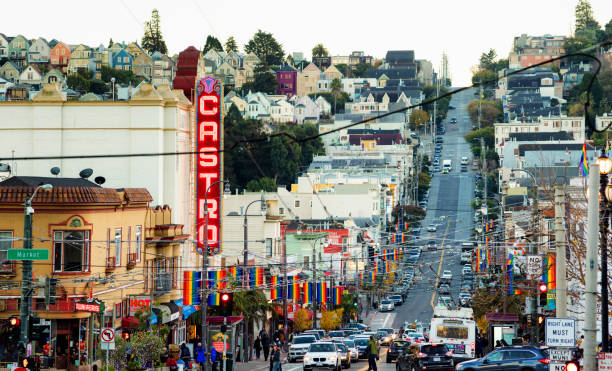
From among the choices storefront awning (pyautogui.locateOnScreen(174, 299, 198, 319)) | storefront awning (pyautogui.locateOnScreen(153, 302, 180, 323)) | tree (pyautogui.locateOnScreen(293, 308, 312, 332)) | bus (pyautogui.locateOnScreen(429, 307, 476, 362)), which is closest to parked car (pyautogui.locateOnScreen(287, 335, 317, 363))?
storefront awning (pyautogui.locateOnScreen(174, 299, 198, 319))

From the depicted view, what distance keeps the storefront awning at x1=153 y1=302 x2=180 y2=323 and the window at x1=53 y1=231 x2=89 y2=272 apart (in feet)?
23.3

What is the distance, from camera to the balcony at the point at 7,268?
→ 164 feet

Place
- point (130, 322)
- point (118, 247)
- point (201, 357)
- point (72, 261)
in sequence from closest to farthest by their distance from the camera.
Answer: point (201, 357) < point (72, 261) < point (130, 322) < point (118, 247)

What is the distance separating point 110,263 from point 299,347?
45.3 feet

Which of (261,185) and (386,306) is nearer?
(386,306)

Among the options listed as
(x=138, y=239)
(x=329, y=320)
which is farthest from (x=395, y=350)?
(x=329, y=320)

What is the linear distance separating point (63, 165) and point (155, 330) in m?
18.2

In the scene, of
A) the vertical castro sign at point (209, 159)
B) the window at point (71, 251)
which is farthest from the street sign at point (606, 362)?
the vertical castro sign at point (209, 159)

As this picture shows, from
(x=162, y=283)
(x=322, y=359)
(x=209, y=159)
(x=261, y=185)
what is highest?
(x=261, y=185)

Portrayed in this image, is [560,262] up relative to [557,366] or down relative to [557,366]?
up

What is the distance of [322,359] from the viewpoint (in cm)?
5044

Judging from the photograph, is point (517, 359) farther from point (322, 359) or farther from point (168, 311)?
point (168, 311)

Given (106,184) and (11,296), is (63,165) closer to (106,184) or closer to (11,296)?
(106,184)

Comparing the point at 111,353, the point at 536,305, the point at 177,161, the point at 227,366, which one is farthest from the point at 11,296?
the point at 536,305
